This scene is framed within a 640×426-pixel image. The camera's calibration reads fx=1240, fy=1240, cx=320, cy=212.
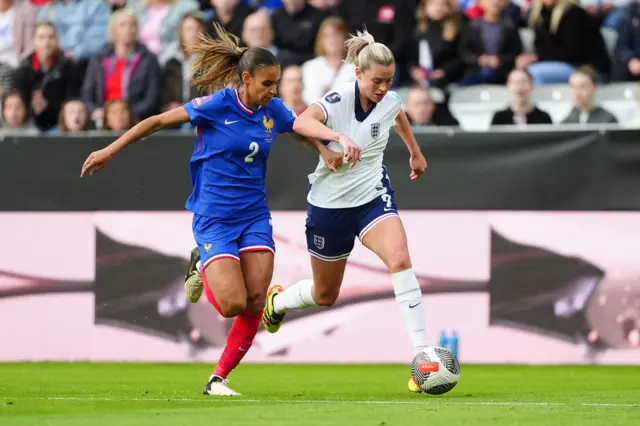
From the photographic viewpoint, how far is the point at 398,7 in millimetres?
14297

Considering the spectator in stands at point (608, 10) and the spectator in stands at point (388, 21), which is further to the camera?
the spectator in stands at point (608, 10)

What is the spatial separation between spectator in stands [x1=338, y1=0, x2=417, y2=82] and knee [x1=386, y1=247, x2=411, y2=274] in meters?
6.35

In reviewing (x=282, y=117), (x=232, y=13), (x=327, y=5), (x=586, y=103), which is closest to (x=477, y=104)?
(x=586, y=103)

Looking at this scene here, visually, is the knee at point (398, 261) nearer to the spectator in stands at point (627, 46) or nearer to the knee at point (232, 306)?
the knee at point (232, 306)

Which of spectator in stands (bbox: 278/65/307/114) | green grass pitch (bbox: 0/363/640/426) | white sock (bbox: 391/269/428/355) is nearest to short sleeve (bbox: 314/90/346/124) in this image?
white sock (bbox: 391/269/428/355)

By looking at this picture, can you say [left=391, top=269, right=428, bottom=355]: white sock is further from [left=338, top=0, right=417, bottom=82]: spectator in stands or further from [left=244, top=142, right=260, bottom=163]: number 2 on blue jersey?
[left=338, top=0, right=417, bottom=82]: spectator in stands

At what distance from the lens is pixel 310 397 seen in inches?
311

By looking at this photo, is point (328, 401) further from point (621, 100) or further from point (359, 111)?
point (621, 100)

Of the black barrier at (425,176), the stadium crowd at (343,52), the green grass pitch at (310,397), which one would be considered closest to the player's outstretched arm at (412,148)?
the green grass pitch at (310,397)

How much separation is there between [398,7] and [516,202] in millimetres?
3884

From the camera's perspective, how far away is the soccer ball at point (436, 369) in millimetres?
7605

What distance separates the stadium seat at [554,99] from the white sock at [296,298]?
5385mm

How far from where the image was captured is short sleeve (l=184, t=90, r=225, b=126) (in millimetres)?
7824

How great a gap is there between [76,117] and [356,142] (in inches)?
206
